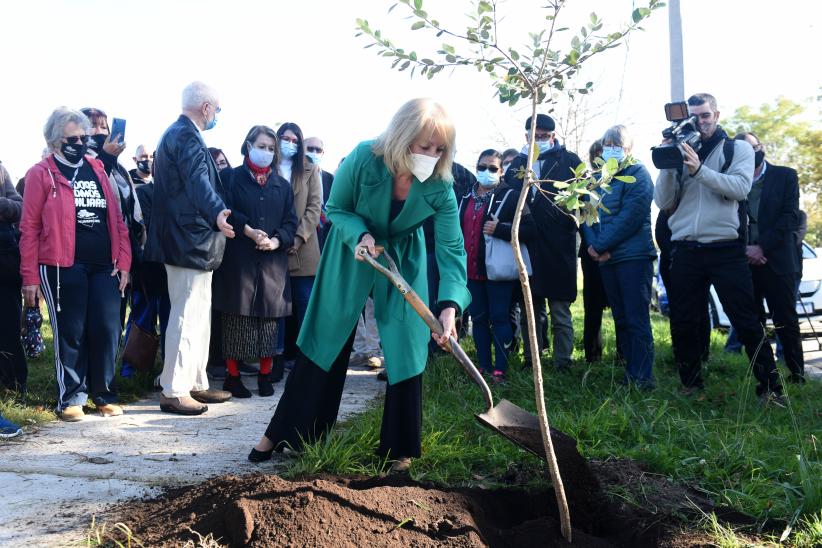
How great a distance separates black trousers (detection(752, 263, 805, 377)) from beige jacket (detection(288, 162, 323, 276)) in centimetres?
384

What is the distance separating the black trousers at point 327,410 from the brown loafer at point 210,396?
5.84ft

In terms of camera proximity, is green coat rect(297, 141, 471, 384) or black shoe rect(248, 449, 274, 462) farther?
black shoe rect(248, 449, 274, 462)

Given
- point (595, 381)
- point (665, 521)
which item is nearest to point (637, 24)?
point (665, 521)

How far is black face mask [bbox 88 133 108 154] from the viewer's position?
567cm

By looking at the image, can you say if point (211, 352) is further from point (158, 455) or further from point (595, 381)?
point (595, 381)

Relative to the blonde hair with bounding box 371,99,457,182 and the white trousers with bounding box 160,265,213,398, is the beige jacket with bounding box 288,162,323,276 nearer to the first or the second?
the white trousers with bounding box 160,265,213,398

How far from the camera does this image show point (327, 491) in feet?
9.62

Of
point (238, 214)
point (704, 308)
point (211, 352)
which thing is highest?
point (238, 214)

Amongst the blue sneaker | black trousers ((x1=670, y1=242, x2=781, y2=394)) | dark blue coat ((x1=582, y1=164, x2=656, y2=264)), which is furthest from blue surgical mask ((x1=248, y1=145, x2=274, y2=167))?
black trousers ((x1=670, y1=242, x2=781, y2=394))

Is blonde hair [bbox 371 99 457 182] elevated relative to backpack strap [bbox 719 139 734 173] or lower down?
lower down

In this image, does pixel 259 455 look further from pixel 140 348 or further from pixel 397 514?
pixel 140 348

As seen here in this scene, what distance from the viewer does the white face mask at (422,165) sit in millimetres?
3414

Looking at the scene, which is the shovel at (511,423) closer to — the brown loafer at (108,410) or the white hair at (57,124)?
the brown loafer at (108,410)

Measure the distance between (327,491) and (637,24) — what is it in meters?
2.18
